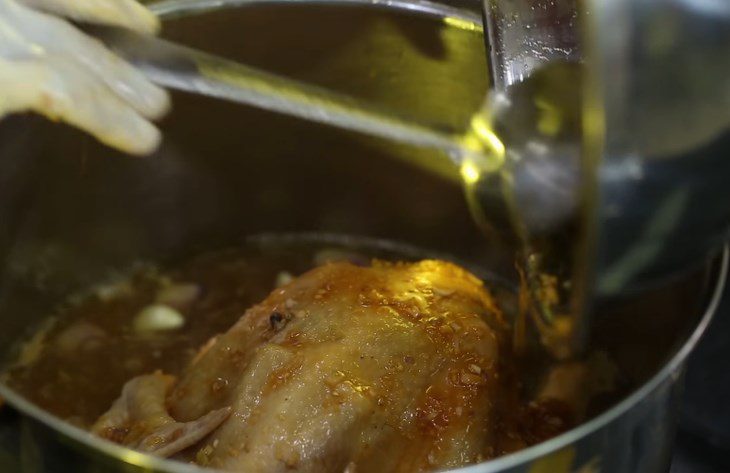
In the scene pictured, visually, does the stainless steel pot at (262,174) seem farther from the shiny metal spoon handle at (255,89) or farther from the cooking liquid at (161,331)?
the shiny metal spoon handle at (255,89)

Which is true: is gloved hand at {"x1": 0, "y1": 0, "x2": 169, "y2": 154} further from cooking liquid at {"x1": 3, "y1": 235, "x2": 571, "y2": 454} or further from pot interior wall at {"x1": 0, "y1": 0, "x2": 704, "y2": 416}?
cooking liquid at {"x1": 3, "y1": 235, "x2": 571, "y2": 454}

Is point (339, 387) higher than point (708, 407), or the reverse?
point (339, 387)

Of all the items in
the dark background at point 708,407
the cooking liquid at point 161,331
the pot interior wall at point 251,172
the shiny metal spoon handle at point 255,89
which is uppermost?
the shiny metal spoon handle at point 255,89

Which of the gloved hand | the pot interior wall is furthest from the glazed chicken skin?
the pot interior wall

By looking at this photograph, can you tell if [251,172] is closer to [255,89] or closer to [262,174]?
[262,174]

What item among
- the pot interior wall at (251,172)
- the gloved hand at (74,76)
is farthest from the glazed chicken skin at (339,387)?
the pot interior wall at (251,172)

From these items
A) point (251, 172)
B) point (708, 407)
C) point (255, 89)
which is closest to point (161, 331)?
point (251, 172)
